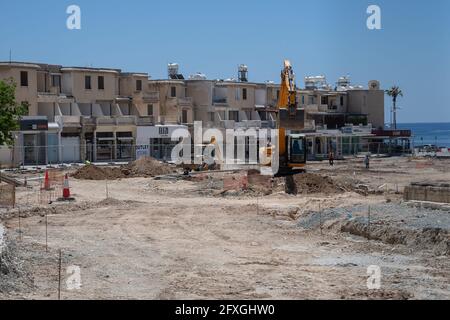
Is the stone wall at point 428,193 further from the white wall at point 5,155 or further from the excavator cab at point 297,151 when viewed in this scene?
the white wall at point 5,155

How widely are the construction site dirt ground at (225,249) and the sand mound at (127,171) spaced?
1294 centimetres

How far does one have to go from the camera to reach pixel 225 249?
21.0 meters

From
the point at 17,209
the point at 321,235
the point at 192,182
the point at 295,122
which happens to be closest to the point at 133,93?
the point at 192,182

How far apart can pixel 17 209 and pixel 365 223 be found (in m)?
14.4

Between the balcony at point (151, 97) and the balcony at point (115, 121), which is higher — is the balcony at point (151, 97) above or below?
above

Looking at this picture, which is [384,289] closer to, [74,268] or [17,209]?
[74,268]

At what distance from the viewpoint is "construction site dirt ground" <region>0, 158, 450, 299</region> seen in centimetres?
1518

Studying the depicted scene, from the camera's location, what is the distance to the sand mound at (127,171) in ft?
157

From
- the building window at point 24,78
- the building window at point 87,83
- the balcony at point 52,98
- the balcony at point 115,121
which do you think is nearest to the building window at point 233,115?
the balcony at point 115,121

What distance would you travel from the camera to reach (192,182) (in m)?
45.2

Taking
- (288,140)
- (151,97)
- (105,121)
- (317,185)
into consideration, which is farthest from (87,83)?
(317,185)

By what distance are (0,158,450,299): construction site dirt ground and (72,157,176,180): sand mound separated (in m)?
12.9

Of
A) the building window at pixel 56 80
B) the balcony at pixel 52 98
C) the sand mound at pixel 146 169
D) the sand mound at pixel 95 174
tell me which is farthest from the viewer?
the building window at pixel 56 80

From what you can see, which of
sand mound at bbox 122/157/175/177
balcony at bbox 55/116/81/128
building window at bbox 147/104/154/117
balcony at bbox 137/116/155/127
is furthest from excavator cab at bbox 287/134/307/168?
building window at bbox 147/104/154/117
